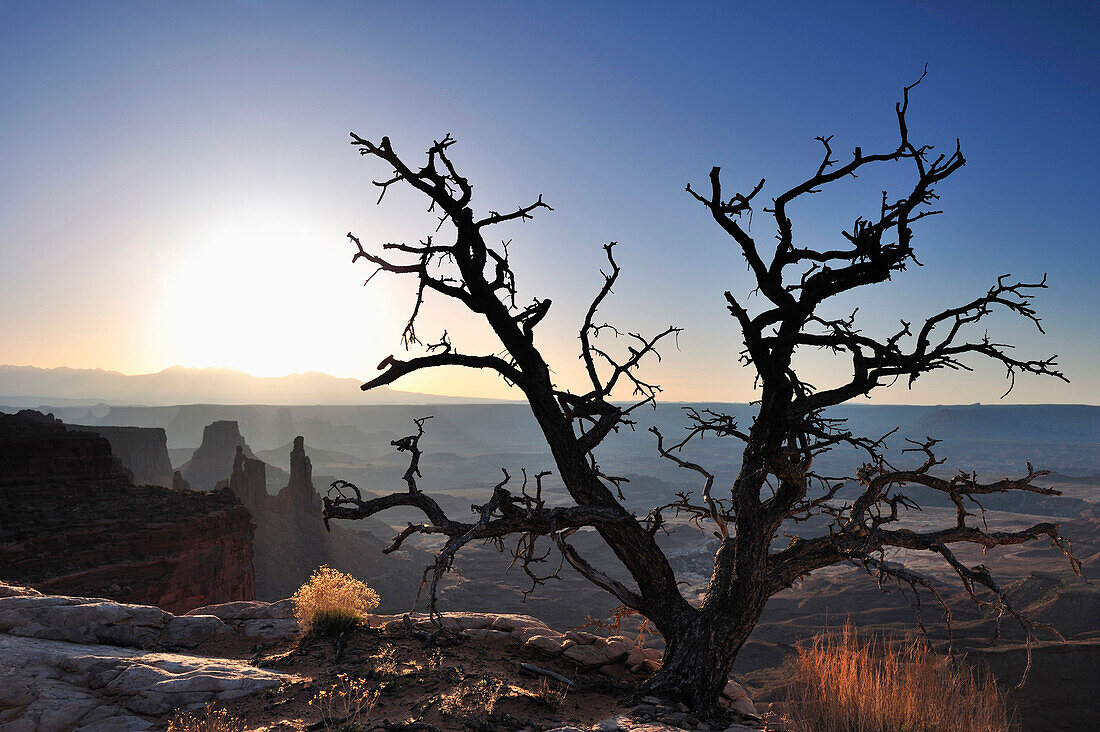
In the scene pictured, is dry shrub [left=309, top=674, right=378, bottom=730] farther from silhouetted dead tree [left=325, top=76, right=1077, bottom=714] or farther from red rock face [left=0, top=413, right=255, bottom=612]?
red rock face [left=0, top=413, right=255, bottom=612]

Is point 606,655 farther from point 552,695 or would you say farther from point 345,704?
point 345,704

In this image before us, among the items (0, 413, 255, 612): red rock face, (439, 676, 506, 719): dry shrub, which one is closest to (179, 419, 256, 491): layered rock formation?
(0, 413, 255, 612): red rock face

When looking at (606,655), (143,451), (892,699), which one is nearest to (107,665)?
(606,655)

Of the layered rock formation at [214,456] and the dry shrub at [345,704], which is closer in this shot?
the dry shrub at [345,704]

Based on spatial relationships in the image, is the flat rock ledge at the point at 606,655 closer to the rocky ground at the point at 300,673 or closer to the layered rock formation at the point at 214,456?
the rocky ground at the point at 300,673

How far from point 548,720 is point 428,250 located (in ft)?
17.0

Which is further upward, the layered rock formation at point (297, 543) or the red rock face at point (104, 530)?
the red rock face at point (104, 530)

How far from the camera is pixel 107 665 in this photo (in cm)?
677

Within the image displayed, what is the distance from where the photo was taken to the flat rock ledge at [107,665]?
5.74 meters

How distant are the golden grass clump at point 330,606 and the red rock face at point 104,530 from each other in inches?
696

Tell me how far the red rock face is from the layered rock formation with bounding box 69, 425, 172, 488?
3472 cm

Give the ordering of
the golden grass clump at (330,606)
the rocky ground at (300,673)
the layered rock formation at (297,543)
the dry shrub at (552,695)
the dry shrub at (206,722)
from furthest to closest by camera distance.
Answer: the layered rock formation at (297,543), the golden grass clump at (330,606), the dry shrub at (552,695), the rocky ground at (300,673), the dry shrub at (206,722)

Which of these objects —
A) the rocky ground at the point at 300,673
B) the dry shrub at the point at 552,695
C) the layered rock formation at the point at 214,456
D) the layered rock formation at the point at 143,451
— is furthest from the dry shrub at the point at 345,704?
the layered rock formation at the point at 214,456

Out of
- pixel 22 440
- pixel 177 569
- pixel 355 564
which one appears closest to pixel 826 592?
pixel 355 564
